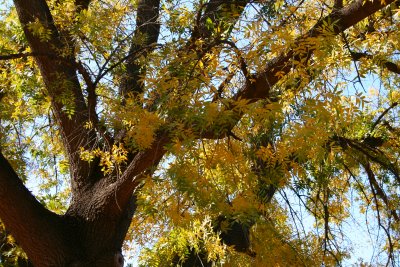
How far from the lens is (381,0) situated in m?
3.33

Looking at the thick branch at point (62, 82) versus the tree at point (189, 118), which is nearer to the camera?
the tree at point (189, 118)

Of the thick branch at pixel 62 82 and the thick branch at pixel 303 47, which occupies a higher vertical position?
the thick branch at pixel 62 82

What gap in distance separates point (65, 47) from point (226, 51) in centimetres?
132

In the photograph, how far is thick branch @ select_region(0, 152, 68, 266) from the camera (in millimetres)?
4039

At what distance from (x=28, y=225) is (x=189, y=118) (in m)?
1.52

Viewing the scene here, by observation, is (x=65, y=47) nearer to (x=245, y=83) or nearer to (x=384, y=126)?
(x=245, y=83)

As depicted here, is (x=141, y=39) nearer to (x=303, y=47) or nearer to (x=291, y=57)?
(x=291, y=57)

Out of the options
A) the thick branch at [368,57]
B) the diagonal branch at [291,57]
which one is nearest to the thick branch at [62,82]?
the diagonal branch at [291,57]

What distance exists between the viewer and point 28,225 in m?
4.05

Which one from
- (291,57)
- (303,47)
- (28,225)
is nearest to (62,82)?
(28,225)

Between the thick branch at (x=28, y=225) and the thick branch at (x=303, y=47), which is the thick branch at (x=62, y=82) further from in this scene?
the thick branch at (x=303, y=47)

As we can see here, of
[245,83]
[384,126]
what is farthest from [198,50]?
[384,126]

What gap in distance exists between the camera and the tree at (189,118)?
3359 millimetres

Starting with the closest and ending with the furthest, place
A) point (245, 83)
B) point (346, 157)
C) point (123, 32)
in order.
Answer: point (245, 83), point (123, 32), point (346, 157)
